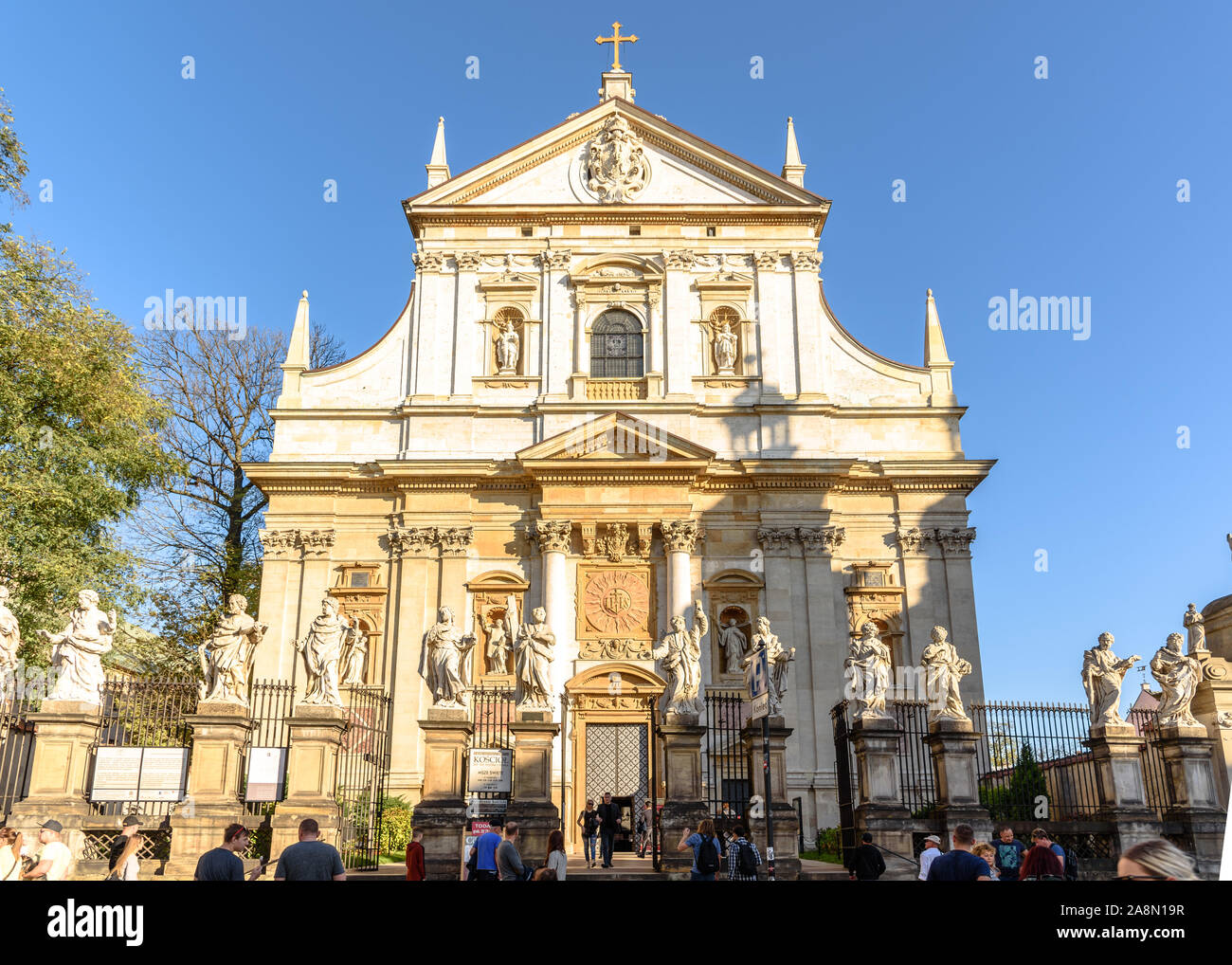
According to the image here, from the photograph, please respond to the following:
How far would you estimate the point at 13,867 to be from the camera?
8711 millimetres

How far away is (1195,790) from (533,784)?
10940mm

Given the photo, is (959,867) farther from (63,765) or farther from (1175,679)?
(63,765)

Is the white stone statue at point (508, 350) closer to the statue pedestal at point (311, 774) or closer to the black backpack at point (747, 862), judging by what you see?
the statue pedestal at point (311, 774)

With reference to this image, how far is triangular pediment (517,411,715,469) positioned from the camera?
26.2 metres

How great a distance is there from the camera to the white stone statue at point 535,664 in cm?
1669

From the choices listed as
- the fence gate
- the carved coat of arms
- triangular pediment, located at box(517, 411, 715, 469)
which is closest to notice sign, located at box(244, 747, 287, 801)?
the fence gate

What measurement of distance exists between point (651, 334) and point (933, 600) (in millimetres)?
10359

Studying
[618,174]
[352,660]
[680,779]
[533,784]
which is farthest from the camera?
[618,174]

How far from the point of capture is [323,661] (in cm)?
1623

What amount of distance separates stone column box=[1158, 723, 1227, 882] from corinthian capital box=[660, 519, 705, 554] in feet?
38.6

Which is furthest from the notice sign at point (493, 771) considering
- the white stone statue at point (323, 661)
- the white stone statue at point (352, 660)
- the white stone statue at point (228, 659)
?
the white stone statue at point (352, 660)

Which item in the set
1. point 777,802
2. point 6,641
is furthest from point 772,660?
point 6,641
